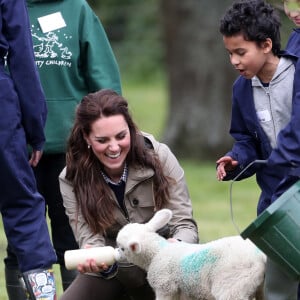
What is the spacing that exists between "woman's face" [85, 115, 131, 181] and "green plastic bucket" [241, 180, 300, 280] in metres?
0.97

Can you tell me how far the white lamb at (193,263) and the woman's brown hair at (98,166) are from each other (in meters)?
0.30

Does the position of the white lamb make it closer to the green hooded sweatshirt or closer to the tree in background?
the green hooded sweatshirt

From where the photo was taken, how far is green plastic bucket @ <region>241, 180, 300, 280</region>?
4070 millimetres

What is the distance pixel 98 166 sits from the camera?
5.01 meters

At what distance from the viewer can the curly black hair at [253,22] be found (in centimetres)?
472

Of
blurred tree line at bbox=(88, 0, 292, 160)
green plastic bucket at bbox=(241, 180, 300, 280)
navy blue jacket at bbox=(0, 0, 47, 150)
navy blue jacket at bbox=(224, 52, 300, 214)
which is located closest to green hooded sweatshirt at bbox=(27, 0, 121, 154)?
navy blue jacket at bbox=(0, 0, 47, 150)

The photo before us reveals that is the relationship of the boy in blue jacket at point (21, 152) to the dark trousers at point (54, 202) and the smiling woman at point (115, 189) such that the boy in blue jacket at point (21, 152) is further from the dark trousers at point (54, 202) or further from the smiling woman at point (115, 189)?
the dark trousers at point (54, 202)

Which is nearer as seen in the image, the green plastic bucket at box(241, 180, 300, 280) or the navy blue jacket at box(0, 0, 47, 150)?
the green plastic bucket at box(241, 180, 300, 280)

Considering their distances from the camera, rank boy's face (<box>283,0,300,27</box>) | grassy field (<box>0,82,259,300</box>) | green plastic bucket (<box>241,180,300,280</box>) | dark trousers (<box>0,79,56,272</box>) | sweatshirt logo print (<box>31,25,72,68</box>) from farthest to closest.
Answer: grassy field (<box>0,82,259,300</box>)
sweatshirt logo print (<box>31,25,72,68</box>)
dark trousers (<box>0,79,56,272</box>)
boy's face (<box>283,0,300,27</box>)
green plastic bucket (<box>241,180,300,280</box>)

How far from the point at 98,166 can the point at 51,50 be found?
0.86 meters

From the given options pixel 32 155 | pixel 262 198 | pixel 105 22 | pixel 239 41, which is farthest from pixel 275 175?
pixel 105 22

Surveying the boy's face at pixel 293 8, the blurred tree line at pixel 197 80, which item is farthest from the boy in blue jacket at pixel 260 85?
the blurred tree line at pixel 197 80

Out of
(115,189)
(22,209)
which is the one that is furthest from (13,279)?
(115,189)

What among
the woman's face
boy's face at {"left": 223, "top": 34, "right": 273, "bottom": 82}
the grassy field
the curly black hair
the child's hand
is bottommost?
the grassy field
